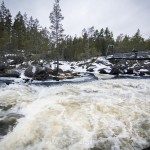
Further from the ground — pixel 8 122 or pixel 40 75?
pixel 8 122

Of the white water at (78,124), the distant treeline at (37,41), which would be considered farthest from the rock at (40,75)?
the distant treeline at (37,41)

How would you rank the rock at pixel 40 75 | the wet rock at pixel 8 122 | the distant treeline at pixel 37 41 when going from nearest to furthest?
the wet rock at pixel 8 122 → the rock at pixel 40 75 → the distant treeline at pixel 37 41

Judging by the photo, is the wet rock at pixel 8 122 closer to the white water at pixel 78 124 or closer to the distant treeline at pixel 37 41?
the white water at pixel 78 124

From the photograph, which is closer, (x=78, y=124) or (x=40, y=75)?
(x=78, y=124)

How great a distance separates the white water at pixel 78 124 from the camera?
282 inches

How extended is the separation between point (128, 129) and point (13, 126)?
187 inches

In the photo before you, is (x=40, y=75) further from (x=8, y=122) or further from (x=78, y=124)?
(x=78, y=124)

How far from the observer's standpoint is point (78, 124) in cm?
859

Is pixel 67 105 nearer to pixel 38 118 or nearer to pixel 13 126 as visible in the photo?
pixel 38 118

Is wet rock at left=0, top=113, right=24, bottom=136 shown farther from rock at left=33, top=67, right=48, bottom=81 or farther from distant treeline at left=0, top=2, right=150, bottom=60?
distant treeline at left=0, top=2, right=150, bottom=60

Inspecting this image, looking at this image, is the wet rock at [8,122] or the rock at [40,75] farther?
the rock at [40,75]

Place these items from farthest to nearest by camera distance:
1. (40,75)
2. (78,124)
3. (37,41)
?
(37,41) < (40,75) < (78,124)

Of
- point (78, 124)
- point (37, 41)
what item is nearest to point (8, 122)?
point (78, 124)

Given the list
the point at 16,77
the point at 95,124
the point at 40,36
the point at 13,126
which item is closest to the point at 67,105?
the point at 95,124
